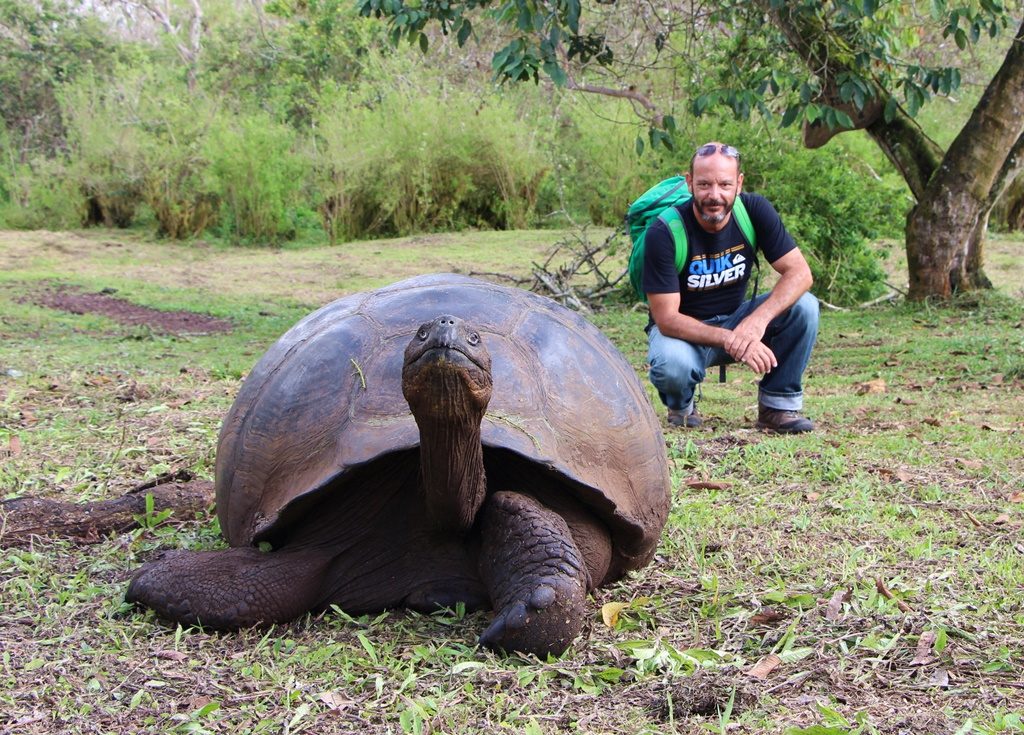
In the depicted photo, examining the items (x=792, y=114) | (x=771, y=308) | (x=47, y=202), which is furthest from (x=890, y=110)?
(x=47, y=202)

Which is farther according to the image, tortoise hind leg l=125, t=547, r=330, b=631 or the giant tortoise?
tortoise hind leg l=125, t=547, r=330, b=631

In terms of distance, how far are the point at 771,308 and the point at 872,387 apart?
127 centimetres

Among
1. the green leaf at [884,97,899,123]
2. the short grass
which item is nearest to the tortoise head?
the short grass

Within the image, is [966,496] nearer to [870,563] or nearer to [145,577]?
[870,563]

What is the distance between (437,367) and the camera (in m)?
1.97

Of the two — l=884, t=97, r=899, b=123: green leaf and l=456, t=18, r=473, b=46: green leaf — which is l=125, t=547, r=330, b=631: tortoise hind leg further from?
l=884, t=97, r=899, b=123: green leaf

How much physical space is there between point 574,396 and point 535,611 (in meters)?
0.59

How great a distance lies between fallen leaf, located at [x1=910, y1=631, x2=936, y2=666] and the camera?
84.7 inches

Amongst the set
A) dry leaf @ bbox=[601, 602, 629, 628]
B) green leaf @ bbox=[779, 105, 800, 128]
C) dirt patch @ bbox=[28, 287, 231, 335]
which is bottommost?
dirt patch @ bbox=[28, 287, 231, 335]

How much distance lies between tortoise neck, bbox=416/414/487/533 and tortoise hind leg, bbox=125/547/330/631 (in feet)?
1.08

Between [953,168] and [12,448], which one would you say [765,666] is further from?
[953,168]

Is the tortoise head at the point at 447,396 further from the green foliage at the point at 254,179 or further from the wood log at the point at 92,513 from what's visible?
the green foliage at the point at 254,179

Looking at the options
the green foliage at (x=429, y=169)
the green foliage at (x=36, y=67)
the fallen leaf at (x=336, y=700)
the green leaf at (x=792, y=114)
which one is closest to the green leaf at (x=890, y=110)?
the green leaf at (x=792, y=114)

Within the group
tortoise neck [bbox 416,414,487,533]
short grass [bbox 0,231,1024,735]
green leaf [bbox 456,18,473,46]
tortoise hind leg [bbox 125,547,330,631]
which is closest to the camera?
short grass [bbox 0,231,1024,735]
